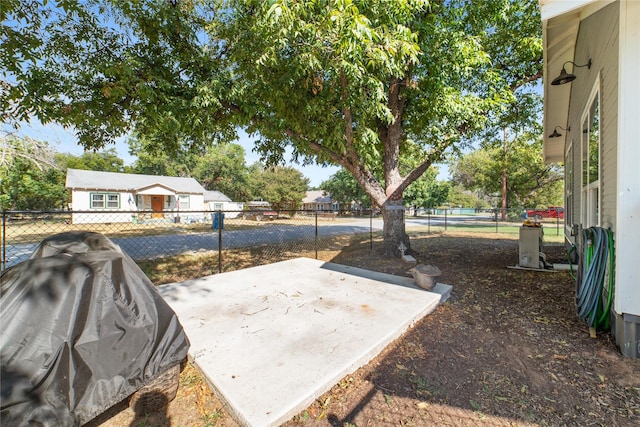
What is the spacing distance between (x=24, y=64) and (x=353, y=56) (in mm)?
5495

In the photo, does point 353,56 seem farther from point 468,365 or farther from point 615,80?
point 468,365

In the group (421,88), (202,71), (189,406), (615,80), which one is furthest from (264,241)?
(615,80)

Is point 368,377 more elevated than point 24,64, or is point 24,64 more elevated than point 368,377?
point 24,64

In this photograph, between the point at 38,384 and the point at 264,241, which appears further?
the point at 264,241

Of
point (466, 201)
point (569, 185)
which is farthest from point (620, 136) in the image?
point (466, 201)

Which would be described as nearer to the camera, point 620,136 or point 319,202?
point 620,136

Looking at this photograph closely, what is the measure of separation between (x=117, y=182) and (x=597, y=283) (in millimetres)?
24865

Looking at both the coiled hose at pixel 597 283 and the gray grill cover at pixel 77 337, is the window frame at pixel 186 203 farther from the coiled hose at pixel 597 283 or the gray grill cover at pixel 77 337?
the coiled hose at pixel 597 283

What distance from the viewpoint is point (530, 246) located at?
18.2 feet

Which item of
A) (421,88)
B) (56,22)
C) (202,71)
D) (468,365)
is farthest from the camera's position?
(421,88)

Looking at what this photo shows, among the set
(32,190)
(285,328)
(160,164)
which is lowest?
(285,328)

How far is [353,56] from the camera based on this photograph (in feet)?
12.8

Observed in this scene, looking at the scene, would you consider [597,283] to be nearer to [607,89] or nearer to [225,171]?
[607,89]

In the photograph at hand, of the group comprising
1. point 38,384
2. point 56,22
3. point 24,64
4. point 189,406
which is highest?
point 56,22
